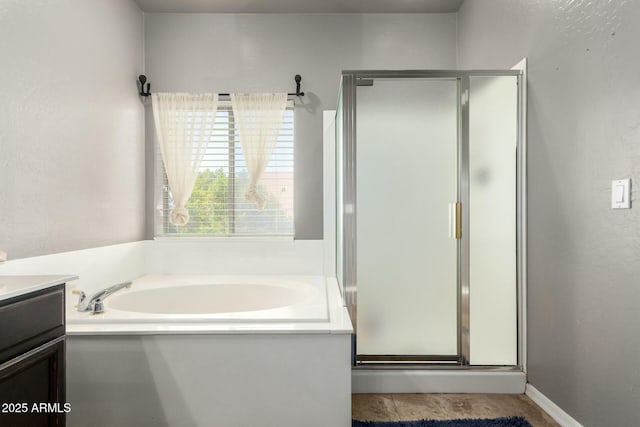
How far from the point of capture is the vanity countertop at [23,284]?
3.49 ft

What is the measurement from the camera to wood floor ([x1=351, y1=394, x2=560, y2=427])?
187 cm

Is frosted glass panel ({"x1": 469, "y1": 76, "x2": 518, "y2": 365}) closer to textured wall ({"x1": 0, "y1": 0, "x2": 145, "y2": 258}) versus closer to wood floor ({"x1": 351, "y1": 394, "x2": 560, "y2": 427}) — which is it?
wood floor ({"x1": 351, "y1": 394, "x2": 560, "y2": 427})

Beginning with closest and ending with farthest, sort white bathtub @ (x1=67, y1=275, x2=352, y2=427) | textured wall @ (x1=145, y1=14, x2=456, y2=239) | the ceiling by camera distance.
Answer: white bathtub @ (x1=67, y1=275, x2=352, y2=427)
the ceiling
textured wall @ (x1=145, y1=14, x2=456, y2=239)

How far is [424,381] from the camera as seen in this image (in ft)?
6.97

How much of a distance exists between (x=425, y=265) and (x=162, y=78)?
8.06 ft

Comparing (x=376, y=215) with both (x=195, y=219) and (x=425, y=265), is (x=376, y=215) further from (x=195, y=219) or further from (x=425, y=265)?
(x=195, y=219)

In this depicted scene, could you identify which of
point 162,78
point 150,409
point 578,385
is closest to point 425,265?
point 578,385

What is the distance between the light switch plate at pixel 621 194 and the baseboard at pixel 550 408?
997 mm

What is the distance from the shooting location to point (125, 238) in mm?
2670

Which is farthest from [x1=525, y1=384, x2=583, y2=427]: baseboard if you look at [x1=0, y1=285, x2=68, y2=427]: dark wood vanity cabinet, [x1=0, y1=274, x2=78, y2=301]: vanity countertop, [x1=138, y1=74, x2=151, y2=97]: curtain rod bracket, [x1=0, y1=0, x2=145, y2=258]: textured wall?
[x1=138, y1=74, x2=151, y2=97]: curtain rod bracket

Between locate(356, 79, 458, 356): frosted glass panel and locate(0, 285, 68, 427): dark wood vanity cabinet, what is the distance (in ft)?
4.78

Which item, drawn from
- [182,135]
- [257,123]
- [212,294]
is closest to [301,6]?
[257,123]

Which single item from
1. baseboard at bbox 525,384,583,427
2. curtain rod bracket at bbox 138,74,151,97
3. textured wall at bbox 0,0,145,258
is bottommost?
baseboard at bbox 525,384,583,427

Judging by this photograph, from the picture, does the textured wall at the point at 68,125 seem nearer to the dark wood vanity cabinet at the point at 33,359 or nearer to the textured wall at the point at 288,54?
the textured wall at the point at 288,54
